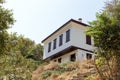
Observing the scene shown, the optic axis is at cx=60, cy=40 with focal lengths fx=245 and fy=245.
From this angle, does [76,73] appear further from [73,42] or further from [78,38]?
[78,38]

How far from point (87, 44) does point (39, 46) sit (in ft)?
74.9

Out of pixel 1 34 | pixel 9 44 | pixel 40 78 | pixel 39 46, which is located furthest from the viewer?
pixel 39 46

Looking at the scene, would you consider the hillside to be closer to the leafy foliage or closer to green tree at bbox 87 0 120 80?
green tree at bbox 87 0 120 80

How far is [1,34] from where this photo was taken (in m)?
10.4

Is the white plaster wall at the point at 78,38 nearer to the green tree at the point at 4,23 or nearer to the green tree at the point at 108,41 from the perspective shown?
the green tree at the point at 108,41

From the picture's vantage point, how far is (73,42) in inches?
1086

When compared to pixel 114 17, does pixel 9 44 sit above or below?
below

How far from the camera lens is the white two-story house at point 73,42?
27.4 meters

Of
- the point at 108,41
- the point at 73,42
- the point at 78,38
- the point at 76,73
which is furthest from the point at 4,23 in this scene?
the point at 78,38

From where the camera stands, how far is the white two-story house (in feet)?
90.0

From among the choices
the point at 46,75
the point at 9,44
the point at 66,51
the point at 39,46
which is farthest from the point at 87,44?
the point at 39,46

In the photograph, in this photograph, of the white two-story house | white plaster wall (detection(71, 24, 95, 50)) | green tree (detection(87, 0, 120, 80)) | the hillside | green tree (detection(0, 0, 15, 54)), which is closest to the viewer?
green tree (detection(0, 0, 15, 54))

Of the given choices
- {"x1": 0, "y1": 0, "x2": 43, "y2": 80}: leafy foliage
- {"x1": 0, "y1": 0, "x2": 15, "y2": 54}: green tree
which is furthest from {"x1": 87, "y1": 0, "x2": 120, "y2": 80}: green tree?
{"x1": 0, "y1": 0, "x2": 15, "y2": 54}: green tree

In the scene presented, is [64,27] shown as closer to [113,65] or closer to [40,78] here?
[40,78]
